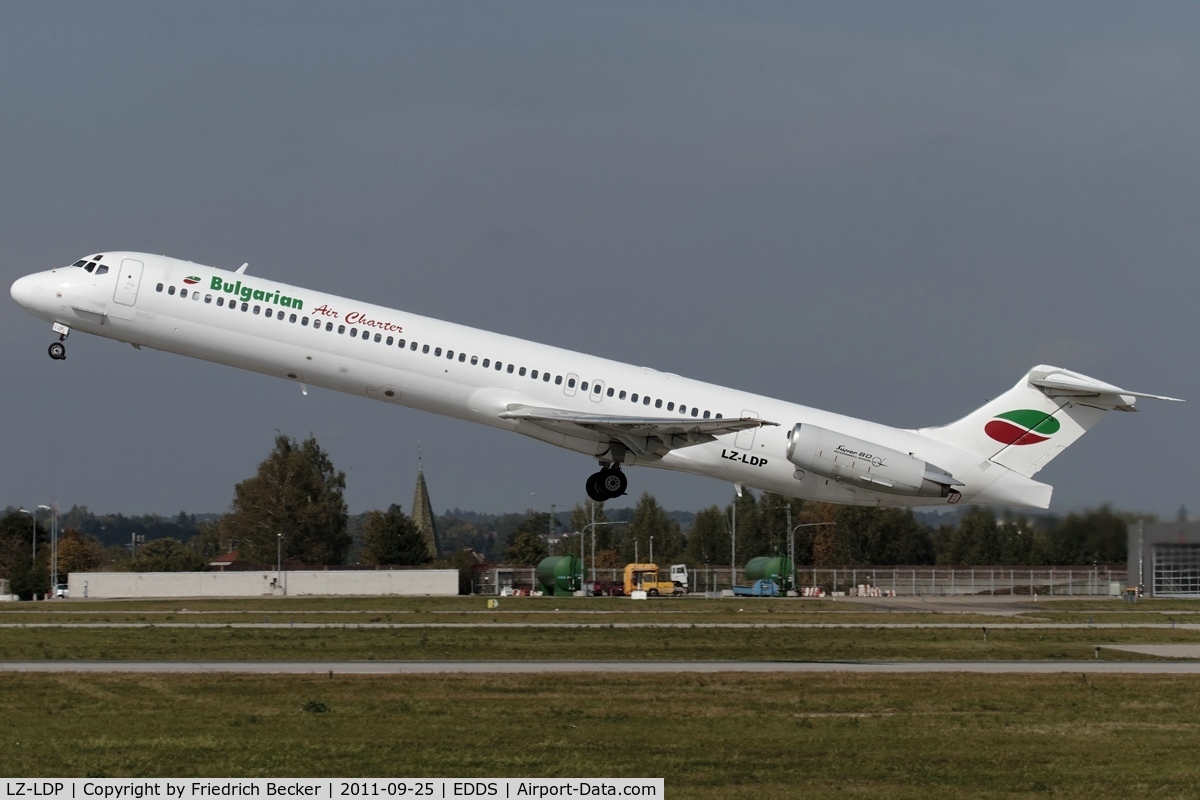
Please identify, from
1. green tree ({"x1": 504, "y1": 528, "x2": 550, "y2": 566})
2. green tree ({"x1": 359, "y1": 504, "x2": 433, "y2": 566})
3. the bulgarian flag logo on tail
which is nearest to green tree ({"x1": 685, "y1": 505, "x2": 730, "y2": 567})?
green tree ({"x1": 504, "y1": 528, "x2": 550, "y2": 566})

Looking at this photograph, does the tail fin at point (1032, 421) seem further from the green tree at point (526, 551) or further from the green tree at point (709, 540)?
the green tree at point (709, 540)

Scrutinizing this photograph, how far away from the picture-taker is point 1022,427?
1505 inches

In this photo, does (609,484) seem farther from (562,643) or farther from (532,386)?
(562,643)

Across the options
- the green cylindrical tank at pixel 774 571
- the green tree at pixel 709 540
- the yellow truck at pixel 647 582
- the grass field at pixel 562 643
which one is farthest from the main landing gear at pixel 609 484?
the green tree at pixel 709 540

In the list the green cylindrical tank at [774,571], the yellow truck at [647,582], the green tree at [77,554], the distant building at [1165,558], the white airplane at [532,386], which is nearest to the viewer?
the white airplane at [532,386]

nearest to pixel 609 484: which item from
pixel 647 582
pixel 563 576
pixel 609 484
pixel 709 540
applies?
pixel 609 484

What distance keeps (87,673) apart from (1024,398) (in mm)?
24047

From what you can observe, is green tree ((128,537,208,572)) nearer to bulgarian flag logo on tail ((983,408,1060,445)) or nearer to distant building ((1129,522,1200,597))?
distant building ((1129,522,1200,597))

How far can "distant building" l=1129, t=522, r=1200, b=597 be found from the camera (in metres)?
44.3

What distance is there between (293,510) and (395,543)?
13265 mm

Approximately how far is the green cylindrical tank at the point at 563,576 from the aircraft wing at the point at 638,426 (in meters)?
47.1

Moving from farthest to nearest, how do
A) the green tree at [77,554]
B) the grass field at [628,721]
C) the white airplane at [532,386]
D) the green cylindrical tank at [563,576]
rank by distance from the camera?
1. the green tree at [77,554]
2. the green cylindrical tank at [563,576]
3. the white airplane at [532,386]
4. the grass field at [628,721]

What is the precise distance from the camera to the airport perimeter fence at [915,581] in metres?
70.9

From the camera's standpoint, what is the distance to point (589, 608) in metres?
62.1
